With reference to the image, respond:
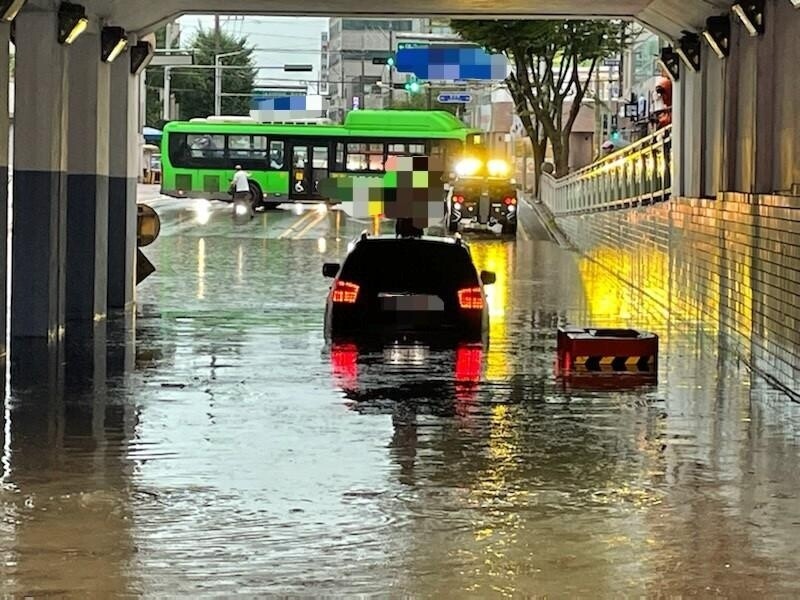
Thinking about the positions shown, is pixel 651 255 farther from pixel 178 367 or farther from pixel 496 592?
pixel 496 592

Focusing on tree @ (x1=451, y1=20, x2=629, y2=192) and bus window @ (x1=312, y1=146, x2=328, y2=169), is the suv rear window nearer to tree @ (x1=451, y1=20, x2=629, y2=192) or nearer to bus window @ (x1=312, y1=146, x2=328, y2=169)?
tree @ (x1=451, y1=20, x2=629, y2=192)

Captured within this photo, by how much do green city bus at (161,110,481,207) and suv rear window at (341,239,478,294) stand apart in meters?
37.5

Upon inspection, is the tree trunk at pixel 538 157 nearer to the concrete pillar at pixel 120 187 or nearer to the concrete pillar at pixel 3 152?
the concrete pillar at pixel 120 187

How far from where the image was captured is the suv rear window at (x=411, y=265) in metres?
16.4

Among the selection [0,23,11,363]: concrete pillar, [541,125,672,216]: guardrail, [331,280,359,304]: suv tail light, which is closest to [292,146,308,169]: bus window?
[541,125,672,216]: guardrail

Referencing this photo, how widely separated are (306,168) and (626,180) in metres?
24.2

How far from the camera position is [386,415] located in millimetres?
11891

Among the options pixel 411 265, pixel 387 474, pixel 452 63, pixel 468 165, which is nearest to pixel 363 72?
pixel 452 63

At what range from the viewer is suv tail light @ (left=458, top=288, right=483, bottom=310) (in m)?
16.7

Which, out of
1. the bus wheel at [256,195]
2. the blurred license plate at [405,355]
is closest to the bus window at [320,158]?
the bus wheel at [256,195]

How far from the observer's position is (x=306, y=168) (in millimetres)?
54344

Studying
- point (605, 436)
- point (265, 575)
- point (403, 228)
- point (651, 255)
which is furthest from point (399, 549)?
point (651, 255)

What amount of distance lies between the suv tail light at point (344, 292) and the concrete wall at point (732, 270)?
3.63 m

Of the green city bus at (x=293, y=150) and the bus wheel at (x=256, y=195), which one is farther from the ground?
the green city bus at (x=293, y=150)
